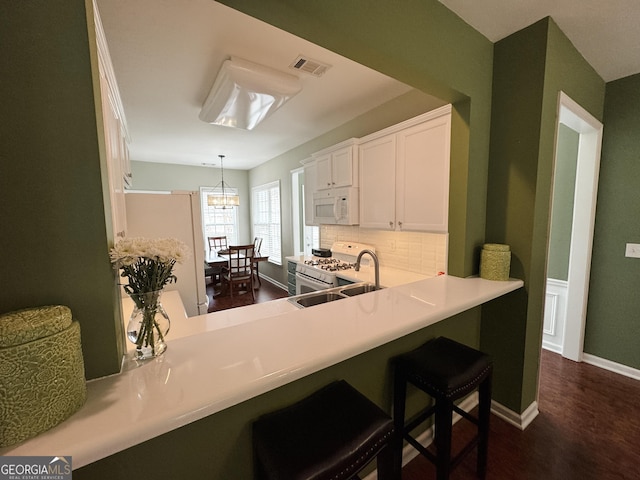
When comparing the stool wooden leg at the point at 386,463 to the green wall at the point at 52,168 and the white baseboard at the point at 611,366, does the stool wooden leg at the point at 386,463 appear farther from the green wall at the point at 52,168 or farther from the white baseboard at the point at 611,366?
the white baseboard at the point at 611,366

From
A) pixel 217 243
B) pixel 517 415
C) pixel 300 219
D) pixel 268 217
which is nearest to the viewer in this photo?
pixel 517 415

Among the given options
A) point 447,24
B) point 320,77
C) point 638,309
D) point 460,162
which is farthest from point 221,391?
point 638,309

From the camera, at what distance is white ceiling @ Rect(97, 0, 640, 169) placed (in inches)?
60.3

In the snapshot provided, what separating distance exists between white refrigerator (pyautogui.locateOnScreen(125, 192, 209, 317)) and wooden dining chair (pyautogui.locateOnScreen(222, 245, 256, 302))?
203 centimetres

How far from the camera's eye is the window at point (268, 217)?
18.3 ft

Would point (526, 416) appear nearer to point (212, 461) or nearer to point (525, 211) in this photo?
point (525, 211)

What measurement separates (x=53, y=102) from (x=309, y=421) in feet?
4.09

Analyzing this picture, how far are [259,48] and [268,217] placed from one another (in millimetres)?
4245

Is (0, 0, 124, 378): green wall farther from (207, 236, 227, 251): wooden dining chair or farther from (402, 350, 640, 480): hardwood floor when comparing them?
(207, 236, 227, 251): wooden dining chair

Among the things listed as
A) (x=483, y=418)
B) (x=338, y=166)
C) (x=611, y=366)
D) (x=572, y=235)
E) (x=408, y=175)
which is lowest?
(x=611, y=366)

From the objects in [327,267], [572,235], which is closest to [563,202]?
[572,235]

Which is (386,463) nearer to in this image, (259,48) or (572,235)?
(259,48)

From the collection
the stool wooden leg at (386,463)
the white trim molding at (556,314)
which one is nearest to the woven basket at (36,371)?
the stool wooden leg at (386,463)

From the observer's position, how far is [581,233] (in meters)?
2.48
